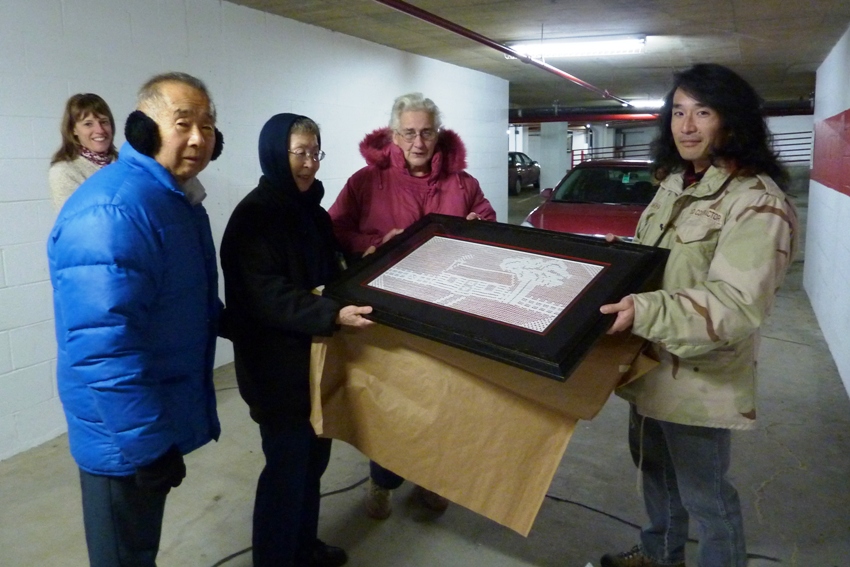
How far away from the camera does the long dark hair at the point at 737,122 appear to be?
1.40m

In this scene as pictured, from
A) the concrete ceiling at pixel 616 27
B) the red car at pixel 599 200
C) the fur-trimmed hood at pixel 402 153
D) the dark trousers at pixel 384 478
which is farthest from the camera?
the red car at pixel 599 200

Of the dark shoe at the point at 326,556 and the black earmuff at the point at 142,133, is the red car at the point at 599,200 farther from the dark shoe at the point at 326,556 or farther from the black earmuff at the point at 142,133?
the black earmuff at the point at 142,133

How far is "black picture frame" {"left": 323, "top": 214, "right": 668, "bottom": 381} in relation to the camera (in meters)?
1.19

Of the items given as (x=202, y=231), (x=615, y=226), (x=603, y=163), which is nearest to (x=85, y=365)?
(x=202, y=231)

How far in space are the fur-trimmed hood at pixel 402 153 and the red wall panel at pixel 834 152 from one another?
9.50 feet

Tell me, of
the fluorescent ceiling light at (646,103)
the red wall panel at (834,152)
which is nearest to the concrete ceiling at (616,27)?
the red wall panel at (834,152)

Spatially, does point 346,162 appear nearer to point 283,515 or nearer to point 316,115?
point 316,115

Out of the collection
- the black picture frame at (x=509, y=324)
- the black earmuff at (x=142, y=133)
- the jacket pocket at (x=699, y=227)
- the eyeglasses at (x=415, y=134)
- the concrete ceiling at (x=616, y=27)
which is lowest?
the black picture frame at (x=509, y=324)

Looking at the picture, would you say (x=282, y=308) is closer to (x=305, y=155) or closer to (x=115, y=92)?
(x=305, y=155)

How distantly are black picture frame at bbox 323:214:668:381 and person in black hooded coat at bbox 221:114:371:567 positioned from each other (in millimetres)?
107

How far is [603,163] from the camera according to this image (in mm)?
5887

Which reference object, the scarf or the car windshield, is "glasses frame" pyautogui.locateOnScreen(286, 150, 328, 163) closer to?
the scarf

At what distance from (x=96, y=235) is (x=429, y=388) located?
84cm

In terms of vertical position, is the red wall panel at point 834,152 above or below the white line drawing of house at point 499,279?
above
